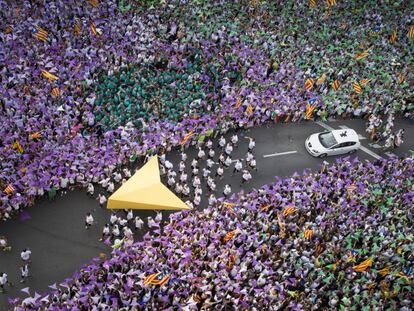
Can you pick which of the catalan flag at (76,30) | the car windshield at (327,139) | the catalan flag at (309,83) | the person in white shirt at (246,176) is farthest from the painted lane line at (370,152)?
the catalan flag at (76,30)

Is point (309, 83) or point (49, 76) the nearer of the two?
point (49, 76)

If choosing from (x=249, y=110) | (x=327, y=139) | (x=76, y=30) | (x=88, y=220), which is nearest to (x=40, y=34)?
(x=76, y=30)

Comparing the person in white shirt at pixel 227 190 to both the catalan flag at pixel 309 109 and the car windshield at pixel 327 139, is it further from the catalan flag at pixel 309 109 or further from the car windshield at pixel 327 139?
the catalan flag at pixel 309 109

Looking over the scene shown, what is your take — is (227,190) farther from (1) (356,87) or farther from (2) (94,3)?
(2) (94,3)

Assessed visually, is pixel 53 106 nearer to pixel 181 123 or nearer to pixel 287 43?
pixel 181 123

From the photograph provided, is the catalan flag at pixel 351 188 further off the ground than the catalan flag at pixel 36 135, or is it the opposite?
the catalan flag at pixel 36 135

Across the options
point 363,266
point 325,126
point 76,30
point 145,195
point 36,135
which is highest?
point 76,30
